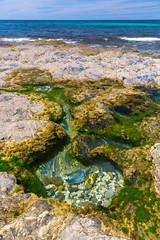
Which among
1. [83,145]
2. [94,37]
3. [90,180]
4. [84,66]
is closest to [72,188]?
[90,180]

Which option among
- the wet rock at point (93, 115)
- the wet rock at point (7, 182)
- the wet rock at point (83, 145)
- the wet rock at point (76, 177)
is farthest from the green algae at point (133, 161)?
the wet rock at point (76, 177)

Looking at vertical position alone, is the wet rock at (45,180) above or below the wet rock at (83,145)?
below

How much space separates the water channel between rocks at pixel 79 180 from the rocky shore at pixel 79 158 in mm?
70

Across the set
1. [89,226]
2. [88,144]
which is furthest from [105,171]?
[89,226]

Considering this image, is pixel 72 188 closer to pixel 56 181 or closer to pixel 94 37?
pixel 56 181

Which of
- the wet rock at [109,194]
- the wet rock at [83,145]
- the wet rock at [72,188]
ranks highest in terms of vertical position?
the wet rock at [83,145]

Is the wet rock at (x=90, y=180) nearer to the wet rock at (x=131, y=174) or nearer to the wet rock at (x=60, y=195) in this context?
the wet rock at (x=60, y=195)

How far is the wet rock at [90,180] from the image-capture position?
11395 mm

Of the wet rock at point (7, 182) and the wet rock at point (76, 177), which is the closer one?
the wet rock at point (7, 182)

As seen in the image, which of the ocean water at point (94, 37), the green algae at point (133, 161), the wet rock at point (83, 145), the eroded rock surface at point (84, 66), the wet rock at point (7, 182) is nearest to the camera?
the green algae at point (133, 161)

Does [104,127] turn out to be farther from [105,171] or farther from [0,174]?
[0,174]

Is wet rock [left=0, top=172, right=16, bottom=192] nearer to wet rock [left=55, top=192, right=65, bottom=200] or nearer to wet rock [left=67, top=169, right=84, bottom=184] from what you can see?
wet rock [left=55, top=192, right=65, bottom=200]

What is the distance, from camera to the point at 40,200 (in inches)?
367

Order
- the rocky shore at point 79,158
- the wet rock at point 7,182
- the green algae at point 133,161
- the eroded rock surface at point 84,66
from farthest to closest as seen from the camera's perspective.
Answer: the eroded rock surface at point 84,66 < the wet rock at point 7,182 < the green algae at point 133,161 < the rocky shore at point 79,158
